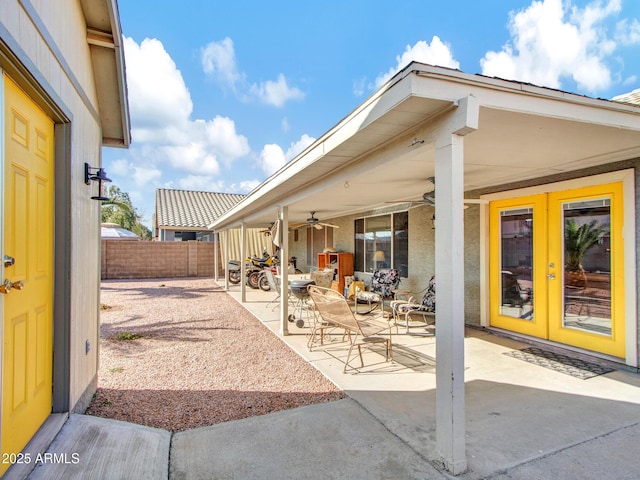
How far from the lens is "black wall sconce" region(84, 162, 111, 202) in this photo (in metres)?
2.98

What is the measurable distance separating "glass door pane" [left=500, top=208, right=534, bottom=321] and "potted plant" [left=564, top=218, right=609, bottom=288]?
52cm

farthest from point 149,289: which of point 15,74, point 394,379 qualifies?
point 15,74

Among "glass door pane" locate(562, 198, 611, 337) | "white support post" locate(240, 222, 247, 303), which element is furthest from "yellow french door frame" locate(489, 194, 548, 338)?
"white support post" locate(240, 222, 247, 303)

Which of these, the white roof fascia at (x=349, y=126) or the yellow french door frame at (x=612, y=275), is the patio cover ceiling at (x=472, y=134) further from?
the yellow french door frame at (x=612, y=275)

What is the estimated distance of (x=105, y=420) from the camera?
106 inches

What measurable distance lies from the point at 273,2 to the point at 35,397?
9.78 m

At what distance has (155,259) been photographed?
50.2 ft

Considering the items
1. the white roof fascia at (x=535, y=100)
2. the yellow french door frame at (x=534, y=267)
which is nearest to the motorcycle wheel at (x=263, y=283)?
the yellow french door frame at (x=534, y=267)

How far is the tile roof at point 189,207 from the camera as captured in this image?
18781 mm

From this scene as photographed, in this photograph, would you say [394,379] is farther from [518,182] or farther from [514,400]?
[518,182]

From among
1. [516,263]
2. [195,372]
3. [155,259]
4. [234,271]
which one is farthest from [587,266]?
[155,259]

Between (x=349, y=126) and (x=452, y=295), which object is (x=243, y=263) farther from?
(x=452, y=295)

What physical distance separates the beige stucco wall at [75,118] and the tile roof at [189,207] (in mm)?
14694

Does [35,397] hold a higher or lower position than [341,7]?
lower
